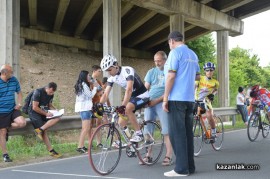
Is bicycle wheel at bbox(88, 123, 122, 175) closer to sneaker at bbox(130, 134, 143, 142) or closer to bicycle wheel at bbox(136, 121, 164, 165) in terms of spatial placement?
sneaker at bbox(130, 134, 143, 142)

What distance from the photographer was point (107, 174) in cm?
651

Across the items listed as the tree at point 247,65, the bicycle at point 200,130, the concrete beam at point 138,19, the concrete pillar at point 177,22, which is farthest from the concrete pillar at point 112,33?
the tree at point 247,65

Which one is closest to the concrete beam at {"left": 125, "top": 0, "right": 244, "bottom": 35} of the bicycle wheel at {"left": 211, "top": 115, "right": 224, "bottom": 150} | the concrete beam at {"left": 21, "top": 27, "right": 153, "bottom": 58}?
the bicycle wheel at {"left": 211, "top": 115, "right": 224, "bottom": 150}

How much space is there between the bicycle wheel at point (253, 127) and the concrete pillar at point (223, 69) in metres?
14.2

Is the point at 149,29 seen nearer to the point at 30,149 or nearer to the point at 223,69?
the point at 223,69

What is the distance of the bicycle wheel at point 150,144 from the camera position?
23.8 ft

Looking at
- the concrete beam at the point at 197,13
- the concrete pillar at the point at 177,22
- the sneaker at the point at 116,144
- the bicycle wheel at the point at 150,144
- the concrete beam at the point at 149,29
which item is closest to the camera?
the sneaker at the point at 116,144

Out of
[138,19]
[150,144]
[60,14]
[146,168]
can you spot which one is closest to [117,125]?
[150,144]

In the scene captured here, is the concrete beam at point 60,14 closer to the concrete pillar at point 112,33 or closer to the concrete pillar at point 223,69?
the concrete pillar at point 112,33

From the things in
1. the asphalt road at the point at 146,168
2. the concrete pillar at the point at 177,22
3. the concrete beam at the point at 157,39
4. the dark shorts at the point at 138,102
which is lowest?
the asphalt road at the point at 146,168

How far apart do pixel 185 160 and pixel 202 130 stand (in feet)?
8.71

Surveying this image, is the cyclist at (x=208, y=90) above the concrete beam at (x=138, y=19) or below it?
below

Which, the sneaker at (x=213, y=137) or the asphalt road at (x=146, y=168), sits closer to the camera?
the asphalt road at (x=146, y=168)

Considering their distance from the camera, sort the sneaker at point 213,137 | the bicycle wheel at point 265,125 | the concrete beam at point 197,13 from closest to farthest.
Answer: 1. the sneaker at point 213,137
2. the bicycle wheel at point 265,125
3. the concrete beam at point 197,13
